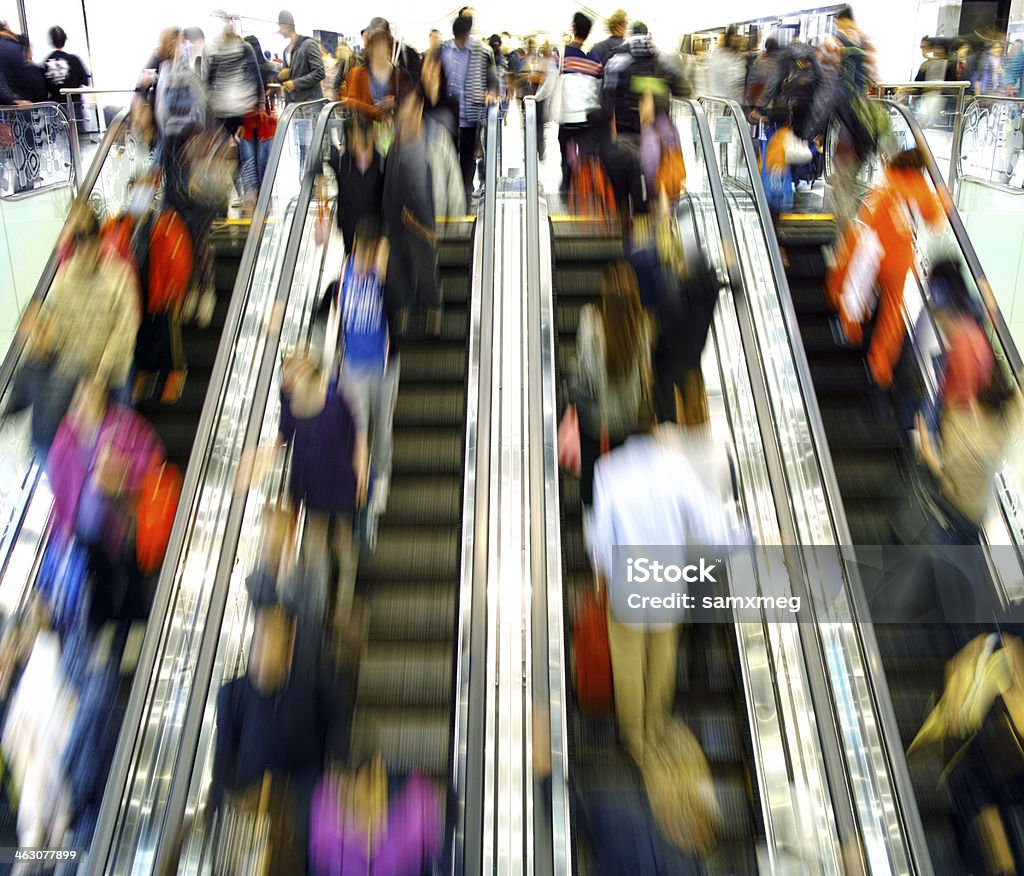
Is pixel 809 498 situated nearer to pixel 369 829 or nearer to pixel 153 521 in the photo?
pixel 369 829

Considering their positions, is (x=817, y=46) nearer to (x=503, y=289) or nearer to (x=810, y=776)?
(x=503, y=289)

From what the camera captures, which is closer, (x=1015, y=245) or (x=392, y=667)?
(x=392, y=667)

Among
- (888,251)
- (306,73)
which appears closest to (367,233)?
(888,251)

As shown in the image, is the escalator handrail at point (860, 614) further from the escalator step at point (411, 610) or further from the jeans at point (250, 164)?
the jeans at point (250, 164)

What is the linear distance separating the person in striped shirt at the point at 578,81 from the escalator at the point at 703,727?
11.0 ft

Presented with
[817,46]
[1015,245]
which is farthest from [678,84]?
[1015,245]

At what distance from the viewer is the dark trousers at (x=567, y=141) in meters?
6.68

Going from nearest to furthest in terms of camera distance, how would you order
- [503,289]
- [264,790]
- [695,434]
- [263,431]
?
[264,790]
[695,434]
[263,431]
[503,289]

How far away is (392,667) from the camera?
385cm

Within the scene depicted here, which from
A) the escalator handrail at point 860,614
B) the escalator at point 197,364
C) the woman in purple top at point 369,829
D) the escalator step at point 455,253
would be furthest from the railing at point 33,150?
the woman in purple top at point 369,829

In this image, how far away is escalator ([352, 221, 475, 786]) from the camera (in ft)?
12.0

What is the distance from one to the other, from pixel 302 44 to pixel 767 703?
691 centimetres

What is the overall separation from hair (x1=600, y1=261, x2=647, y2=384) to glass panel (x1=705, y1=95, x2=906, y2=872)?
0.98 meters

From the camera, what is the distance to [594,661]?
3.43 m
